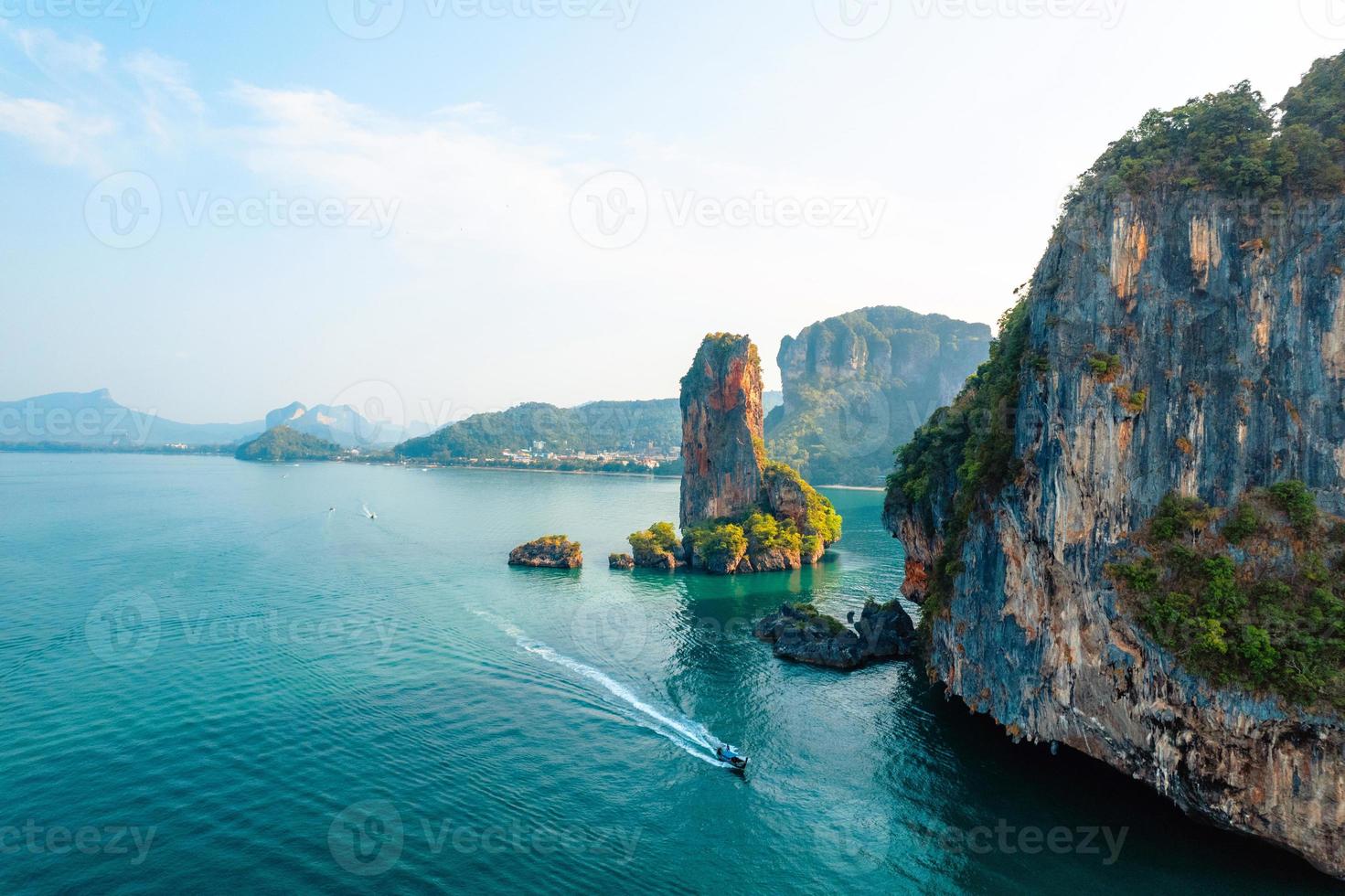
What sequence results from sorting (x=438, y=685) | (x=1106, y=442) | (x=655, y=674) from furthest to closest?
1. (x=655, y=674)
2. (x=438, y=685)
3. (x=1106, y=442)

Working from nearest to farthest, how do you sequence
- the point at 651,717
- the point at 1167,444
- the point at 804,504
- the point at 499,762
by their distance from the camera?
the point at 1167,444 < the point at 499,762 < the point at 651,717 < the point at 804,504

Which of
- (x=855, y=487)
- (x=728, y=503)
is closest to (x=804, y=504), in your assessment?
(x=728, y=503)

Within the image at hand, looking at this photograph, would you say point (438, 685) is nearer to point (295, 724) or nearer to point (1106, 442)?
point (295, 724)

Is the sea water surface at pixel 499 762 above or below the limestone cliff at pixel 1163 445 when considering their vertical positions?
below

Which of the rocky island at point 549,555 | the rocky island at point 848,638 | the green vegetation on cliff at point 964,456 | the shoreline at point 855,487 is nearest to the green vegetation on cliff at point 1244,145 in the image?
the green vegetation on cliff at point 964,456

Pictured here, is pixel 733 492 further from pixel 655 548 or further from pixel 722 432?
pixel 655 548

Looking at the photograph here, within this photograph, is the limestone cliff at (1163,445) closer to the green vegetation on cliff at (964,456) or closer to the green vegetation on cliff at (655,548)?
the green vegetation on cliff at (964,456)

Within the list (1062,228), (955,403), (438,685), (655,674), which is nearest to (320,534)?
(438,685)
